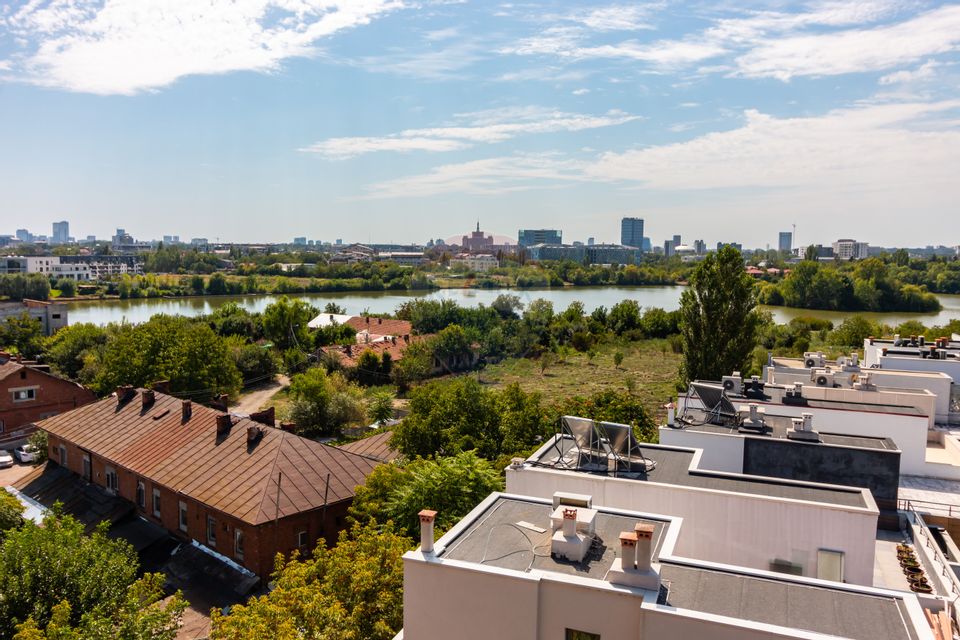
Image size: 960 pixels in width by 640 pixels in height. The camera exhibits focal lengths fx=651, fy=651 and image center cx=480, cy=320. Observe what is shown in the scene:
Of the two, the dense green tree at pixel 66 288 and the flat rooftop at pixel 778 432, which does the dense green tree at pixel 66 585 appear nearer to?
the flat rooftop at pixel 778 432

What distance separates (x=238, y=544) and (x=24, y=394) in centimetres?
1672

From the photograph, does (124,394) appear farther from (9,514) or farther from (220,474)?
(220,474)

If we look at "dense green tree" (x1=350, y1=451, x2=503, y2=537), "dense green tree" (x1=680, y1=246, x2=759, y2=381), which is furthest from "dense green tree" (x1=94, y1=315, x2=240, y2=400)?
"dense green tree" (x1=680, y1=246, x2=759, y2=381)

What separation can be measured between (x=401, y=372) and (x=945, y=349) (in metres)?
24.2

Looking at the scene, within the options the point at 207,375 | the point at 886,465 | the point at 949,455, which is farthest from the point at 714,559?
the point at 207,375

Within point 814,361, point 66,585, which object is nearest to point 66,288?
point 66,585

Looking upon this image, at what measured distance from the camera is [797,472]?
10.6 metres

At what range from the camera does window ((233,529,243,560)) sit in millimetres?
12734

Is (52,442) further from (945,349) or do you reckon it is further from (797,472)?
(945,349)

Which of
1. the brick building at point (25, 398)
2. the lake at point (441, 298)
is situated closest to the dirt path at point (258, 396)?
the brick building at point (25, 398)

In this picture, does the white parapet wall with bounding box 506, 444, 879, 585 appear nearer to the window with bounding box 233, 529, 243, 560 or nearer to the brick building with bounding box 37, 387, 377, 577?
the brick building with bounding box 37, 387, 377, 577

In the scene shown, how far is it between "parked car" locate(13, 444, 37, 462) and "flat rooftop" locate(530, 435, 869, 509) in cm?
1997

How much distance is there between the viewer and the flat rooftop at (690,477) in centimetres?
841

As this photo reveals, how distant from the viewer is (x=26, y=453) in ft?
74.1
